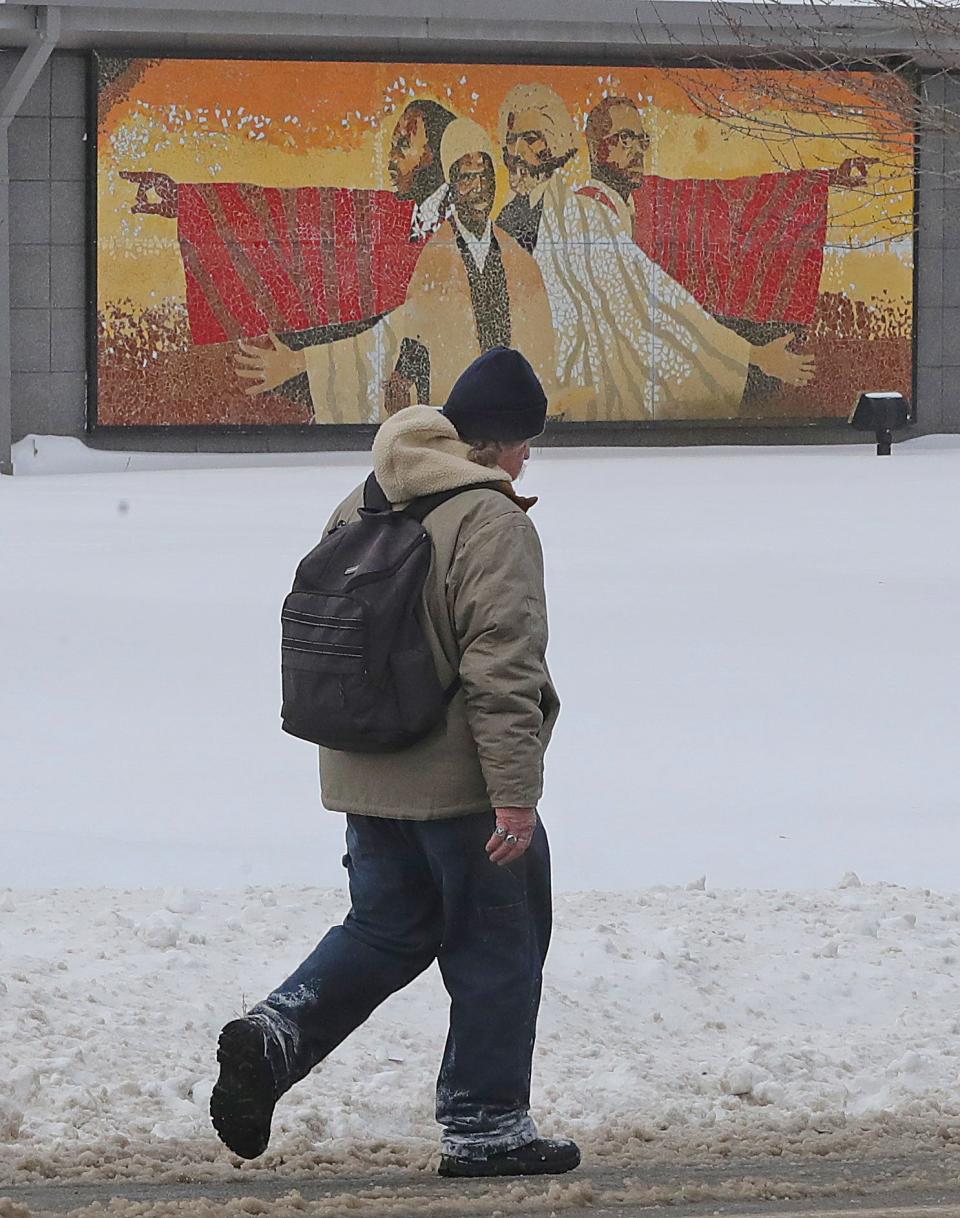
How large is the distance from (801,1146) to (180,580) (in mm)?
9359

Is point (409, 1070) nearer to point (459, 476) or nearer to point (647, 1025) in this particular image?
point (647, 1025)

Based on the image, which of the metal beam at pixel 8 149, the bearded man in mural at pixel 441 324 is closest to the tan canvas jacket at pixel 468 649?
the metal beam at pixel 8 149

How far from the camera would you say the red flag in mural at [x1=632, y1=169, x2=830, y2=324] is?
25.6 m

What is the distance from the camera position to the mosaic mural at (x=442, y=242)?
24328mm

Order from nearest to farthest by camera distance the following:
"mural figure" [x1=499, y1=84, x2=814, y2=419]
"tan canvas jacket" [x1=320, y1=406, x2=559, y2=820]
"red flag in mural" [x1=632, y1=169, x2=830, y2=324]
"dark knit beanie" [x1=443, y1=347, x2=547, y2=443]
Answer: "tan canvas jacket" [x1=320, y1=406, x2=559, y2=820] → "dark knit beanie" [x1=443, y1=347, x2=547, y2=443] → "mural figure" [x1=499, y1=84, x2=814, y2=419] → "red flag in mural" [x1=632, y1=169, x2=830, y2=324]

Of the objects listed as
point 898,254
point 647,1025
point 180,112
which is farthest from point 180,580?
point 898,254

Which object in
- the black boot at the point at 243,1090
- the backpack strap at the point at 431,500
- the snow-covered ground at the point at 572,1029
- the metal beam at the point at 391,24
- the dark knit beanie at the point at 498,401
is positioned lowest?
the snow-covered ground at the point at 572,1029

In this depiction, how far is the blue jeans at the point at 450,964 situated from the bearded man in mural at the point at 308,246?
833 inches

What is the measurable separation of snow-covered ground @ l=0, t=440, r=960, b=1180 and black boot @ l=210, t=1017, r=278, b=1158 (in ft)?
1.14

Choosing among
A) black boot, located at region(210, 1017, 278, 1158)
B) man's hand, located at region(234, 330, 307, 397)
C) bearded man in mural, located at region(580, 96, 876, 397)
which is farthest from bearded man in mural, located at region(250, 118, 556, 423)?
black boot, located at region(210, 1017, 278, 1158)

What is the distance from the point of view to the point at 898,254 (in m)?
26.5

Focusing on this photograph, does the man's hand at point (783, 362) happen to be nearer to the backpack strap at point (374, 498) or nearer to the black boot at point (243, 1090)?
the backpack strap at point (374, 498)

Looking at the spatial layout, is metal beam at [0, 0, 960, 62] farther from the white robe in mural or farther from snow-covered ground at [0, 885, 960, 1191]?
snow-covered ground at [0, 885, 960, 1191]

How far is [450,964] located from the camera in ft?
13.1
